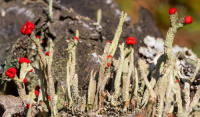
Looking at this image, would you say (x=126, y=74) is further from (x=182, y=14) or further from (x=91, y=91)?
(x=182, y=14)

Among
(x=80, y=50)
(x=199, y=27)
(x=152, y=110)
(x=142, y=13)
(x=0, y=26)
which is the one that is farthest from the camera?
(x=199, y=27)

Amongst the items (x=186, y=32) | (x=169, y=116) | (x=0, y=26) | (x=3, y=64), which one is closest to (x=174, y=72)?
(x=169, y=116)

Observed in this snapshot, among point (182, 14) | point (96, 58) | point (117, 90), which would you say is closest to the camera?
point (117, 90)

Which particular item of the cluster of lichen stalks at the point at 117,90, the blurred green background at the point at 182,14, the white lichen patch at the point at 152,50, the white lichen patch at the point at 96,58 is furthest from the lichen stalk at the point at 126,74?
the blurred green background at the point at 182,14

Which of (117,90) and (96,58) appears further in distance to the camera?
(96,58)

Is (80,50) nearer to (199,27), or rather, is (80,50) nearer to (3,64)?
(3,64)

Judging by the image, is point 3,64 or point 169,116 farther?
point 3,64

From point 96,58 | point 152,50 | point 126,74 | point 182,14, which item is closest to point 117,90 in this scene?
point 126,74

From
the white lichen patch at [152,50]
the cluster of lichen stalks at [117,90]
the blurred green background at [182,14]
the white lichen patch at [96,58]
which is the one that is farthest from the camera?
the blurred green background at [182,14]

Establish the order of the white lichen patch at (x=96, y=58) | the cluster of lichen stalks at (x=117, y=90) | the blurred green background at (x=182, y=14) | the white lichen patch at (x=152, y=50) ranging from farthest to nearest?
the blurred green background at (x=182, y=14), the white lichen patch at (x=152, y=50), the white lichen patch at (x=96, y=58), the cluster of lichen stalks at (x=117, y=90)

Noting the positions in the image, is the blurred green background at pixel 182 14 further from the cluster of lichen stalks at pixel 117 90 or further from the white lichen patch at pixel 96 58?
the cluster of lichen stalks at pixel 117 90

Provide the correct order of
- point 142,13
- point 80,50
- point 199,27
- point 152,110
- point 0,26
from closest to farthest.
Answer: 1. point 152,110
2. point 80,50
3. point 0,26
4. point 142,13
5. point 199,27
